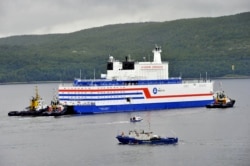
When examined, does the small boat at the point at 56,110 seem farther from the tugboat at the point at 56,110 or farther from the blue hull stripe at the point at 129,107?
the blue hull stripe at the point at 129,107

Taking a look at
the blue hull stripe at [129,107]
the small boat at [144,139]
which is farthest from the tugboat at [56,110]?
the small boat at [144,139]

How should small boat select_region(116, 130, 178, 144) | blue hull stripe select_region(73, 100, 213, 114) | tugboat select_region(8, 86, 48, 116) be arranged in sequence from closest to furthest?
small boat select_region(116, 130, 178, 144)
blue hull stripe select_region(73, 100, 213, 114)
tugboat select_region(8, 86, 48, 116)

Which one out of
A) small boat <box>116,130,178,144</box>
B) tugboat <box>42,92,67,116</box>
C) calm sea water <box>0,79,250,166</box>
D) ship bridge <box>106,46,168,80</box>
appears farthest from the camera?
ship bridge <box>106,46,168,80</box>

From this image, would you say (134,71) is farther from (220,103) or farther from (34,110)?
(34,110)

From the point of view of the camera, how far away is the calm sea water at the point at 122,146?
69.8 meters

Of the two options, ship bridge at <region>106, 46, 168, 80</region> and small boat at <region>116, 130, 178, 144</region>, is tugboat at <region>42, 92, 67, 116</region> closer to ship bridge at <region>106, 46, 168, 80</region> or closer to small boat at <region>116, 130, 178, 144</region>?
ship bridge at <region>106, 46, 168, 80</region>

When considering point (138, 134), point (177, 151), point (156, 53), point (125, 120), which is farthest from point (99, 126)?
point (156, 53)

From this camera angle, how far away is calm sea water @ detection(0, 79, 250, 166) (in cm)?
6975

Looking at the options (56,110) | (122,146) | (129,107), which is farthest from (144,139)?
(56,110)

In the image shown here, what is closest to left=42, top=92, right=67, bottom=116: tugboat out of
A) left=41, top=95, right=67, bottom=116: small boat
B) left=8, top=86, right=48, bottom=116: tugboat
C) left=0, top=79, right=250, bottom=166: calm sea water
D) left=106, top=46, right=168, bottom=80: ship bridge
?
left=41, top=95, right=67, bottom=116: small boat

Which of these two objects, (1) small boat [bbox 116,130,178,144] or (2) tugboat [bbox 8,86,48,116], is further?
(2) tugboat [bbox 8,86,48,116]

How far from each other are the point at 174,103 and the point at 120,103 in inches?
335

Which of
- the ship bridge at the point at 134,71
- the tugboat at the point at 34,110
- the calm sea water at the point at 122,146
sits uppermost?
the ship bridge at the point at 134,71

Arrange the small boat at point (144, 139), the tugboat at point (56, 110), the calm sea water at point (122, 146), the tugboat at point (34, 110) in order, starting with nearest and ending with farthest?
the calm sea water at point (122, 146), the small boat at point (144, 139), the tugboat at point (56, 110), the tugboat at point (34, 110)
